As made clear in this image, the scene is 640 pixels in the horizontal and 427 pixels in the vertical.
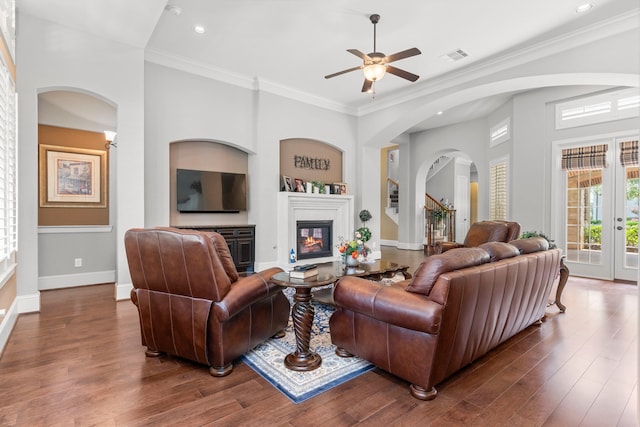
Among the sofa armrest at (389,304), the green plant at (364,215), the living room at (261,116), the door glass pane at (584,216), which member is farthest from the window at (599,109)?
the sofa armrest at (389,304)

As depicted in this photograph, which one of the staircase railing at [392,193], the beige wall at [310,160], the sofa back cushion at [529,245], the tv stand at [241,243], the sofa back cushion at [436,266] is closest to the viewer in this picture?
the sofa back cushion at [436,266]

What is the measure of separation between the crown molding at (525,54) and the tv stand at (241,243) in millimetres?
3899

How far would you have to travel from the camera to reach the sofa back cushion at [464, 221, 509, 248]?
4535mm

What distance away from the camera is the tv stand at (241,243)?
18.2 ft

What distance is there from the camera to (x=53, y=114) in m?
4.89

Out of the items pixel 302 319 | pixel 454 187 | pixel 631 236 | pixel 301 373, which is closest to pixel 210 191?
pixel 302 319

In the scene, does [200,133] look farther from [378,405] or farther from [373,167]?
[378,405]

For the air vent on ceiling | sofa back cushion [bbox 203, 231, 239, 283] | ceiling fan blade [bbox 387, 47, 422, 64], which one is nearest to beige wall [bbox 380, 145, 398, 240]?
the air vent on ceiling

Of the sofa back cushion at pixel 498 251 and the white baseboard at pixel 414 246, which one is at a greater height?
the sofa back cushion at pixel 498 251

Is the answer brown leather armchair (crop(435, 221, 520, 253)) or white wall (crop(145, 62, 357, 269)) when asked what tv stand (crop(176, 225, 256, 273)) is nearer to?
white wall (crop(145, 62, 357, 269))

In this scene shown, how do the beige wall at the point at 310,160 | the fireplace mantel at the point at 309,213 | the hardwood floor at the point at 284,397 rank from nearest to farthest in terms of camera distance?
the hardwood floor at the point at 284,397
the fireplace mantel at the point at 309,213
the beige wall at the point at 310,160

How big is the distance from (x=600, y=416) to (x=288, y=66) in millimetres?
5393

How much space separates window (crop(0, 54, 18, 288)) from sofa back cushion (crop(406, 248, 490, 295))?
10.9ft

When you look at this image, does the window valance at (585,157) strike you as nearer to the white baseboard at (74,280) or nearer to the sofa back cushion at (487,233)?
the sofa back cushion at (487,233)
